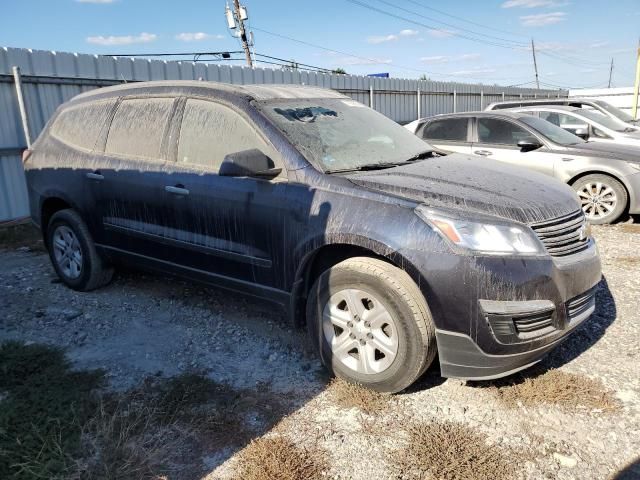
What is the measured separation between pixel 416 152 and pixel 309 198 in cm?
124

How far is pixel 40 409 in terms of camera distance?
287 centimetres

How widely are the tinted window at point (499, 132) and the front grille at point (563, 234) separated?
4.82m

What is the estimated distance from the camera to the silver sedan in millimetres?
6906

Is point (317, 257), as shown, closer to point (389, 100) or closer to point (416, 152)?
point (416, 152)

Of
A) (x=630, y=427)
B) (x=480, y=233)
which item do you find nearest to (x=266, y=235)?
(x=480, y=233)

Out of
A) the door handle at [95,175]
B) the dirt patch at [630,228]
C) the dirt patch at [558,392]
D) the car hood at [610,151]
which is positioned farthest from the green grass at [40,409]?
the car hood at [610,151]

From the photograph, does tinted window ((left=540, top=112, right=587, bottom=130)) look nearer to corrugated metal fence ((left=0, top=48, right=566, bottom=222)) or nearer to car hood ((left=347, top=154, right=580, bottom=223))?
corrugated metal fence ((left=0, top=48, right=566, bottom=222))

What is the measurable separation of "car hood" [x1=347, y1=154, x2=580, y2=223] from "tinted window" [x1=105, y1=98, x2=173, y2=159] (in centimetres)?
175

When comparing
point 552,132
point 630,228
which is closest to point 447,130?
point 552,132

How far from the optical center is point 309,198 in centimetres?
308

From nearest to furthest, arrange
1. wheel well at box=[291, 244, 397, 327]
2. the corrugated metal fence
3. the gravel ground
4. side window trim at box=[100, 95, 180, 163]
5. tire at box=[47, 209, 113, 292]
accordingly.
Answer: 1. the gravel ground
2. wheel well at box=[291, 244, 397, 327]
3. side window trim at box=[100, 95, 180, 163]
4. tire at box=[47, 209, 113, 292]
5. the corrugated metal fence

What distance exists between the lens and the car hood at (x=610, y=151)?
272 inches

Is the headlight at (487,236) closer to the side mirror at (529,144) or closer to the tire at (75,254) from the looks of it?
the tire at (75,254)

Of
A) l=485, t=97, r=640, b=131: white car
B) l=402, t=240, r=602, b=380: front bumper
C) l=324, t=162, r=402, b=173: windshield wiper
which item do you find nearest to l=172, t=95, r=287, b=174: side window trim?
l=324, t=162, r=402, b=173: windshield wiper
